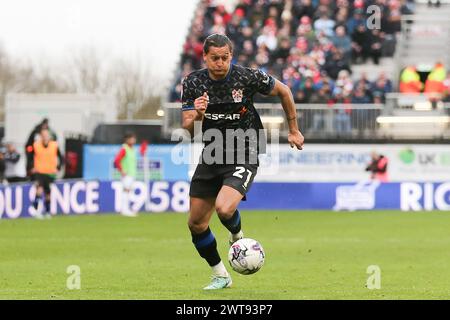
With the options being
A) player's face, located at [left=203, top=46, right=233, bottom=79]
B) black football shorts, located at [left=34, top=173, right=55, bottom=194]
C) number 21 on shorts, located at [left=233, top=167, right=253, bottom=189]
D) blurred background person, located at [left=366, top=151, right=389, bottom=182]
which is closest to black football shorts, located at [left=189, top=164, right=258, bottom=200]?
number 21 on shorts, located at [left=233, top=167, right=253, bottom=189]

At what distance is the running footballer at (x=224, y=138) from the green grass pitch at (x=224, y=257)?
68cm

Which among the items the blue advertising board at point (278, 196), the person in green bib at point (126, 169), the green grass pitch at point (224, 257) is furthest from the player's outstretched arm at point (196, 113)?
the blue advertising board at point (278, 196)

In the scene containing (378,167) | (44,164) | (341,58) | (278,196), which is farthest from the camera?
(341,58)

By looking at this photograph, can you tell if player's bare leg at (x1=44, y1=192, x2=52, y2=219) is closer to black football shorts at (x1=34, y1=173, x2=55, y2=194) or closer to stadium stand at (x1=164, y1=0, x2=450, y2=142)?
black football shorts at (x1=34, y1=173, x2=55, y2=194)

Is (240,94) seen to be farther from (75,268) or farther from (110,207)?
(110,207)

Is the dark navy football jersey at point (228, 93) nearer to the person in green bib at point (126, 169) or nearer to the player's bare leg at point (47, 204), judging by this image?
the player's bare leg at point (47, 204)

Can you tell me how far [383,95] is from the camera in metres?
32.1

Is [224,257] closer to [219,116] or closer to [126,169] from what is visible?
[219,116]

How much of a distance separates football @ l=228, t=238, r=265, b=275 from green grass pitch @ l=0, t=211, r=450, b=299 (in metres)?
0.25

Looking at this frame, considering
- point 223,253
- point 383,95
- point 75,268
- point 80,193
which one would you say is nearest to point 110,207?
point 80,193

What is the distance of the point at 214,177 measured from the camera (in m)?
10.6

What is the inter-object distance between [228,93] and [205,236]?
4.72 ft

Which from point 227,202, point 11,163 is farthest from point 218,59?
point 11,163

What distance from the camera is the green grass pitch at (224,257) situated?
10578 millimetres
